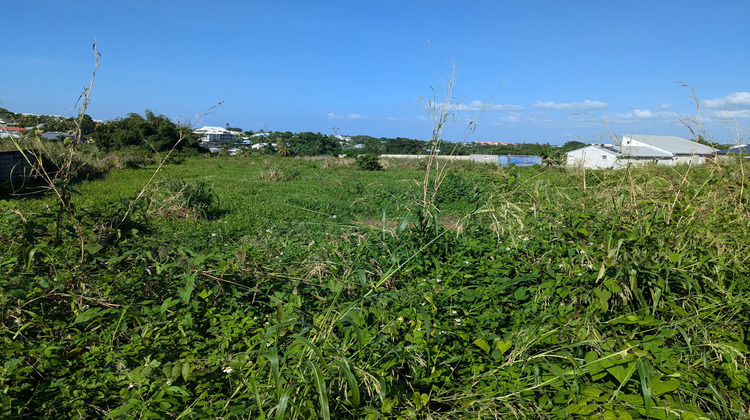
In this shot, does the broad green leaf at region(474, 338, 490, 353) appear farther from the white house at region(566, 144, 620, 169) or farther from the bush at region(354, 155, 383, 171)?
the bush at region(354, 155, 383, 171)

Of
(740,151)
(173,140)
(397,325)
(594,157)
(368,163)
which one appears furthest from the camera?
(594,157)

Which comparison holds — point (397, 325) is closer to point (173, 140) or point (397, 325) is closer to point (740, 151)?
point (740, 151)

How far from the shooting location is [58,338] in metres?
2.03

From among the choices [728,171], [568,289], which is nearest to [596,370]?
[568,289]

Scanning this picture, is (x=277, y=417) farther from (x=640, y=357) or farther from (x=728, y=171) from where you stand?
(x=728, y=171)

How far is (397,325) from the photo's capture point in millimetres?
1965

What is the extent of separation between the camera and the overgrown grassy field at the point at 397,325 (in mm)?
1556

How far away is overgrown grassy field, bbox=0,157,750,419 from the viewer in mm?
1556

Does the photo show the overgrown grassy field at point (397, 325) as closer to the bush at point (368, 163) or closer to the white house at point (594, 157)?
the white house at point (594, 157)

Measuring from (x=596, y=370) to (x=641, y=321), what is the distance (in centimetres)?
46

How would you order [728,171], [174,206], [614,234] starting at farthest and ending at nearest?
[174,206]
[728,171]
[614,234]

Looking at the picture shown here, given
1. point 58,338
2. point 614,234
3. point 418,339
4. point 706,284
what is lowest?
point 58,338

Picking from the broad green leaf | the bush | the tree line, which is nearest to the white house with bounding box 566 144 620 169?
the tree line

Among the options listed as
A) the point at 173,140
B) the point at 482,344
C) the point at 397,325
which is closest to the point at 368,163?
the point at 173,140
